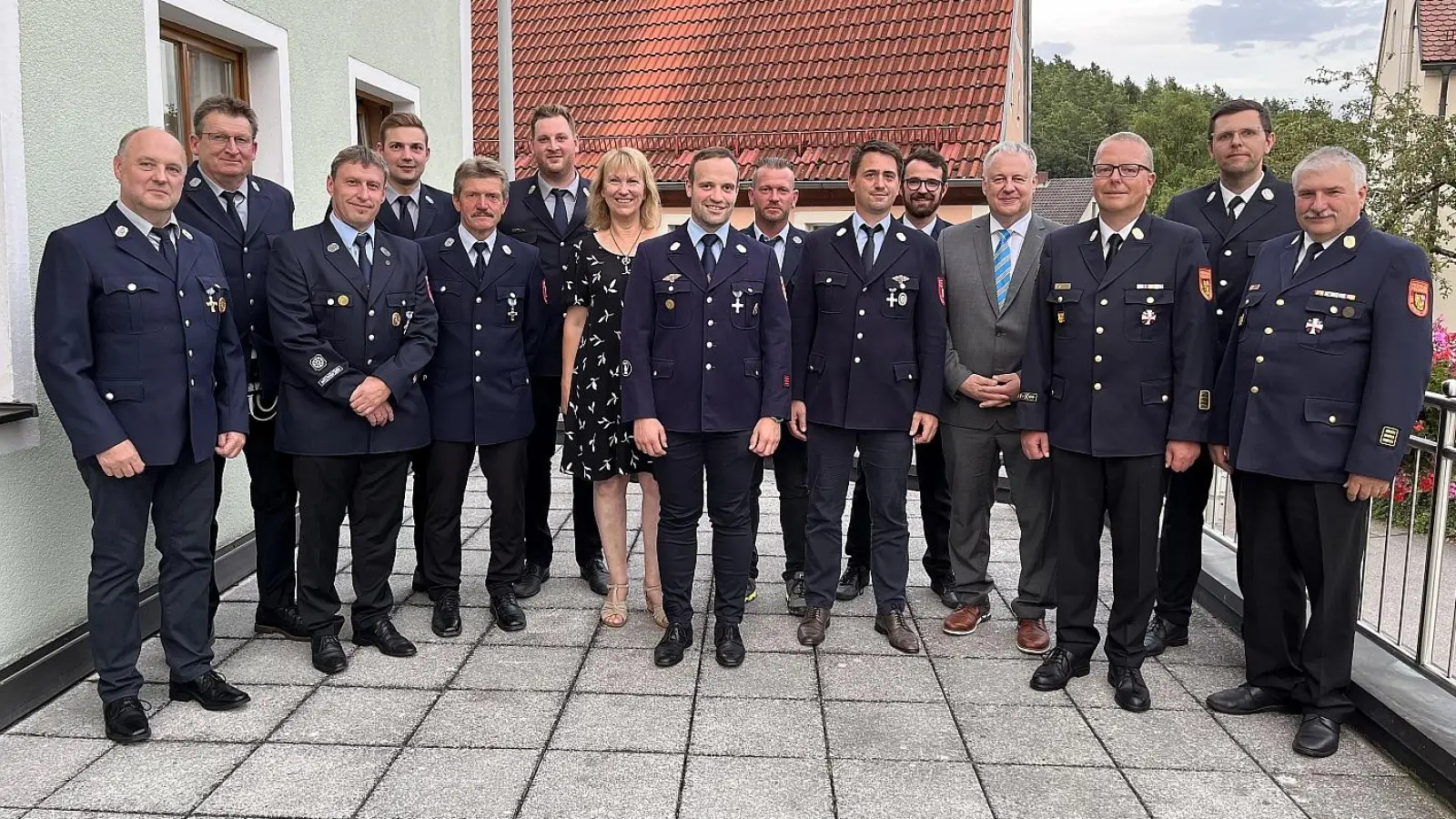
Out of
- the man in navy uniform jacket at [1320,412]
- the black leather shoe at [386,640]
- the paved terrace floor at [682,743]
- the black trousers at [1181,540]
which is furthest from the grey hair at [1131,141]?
the black leather shoe at [386,640]

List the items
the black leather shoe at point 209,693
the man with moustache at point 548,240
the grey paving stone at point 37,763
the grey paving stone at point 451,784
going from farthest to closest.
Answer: the man with moustache at point 548,240, the black leather shoe at point 209,693, the grey paving stone at point 37,763, the grey paving stone at point 451,784

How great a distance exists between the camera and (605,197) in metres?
4.65

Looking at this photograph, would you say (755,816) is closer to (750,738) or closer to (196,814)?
(750,738)

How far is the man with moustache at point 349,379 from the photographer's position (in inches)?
167

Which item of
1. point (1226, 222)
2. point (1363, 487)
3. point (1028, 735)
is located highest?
point (1226, 222)

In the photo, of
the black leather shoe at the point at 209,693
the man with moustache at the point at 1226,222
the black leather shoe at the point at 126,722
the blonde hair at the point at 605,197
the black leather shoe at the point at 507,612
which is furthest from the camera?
the black leather shoe at the point at 507,612

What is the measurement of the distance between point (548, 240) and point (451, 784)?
2803 millimetres

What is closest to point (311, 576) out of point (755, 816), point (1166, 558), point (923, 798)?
point (755, 816)

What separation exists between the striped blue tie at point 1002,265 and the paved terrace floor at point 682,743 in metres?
1.59

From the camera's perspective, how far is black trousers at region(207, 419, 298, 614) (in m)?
4.61

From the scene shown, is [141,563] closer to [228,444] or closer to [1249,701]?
[228,444]

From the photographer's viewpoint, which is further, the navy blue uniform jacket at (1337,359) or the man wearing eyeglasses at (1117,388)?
the man wearing eyeglasses at (1117,388)

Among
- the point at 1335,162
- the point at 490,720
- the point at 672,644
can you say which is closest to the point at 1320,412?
the point at 1335,162

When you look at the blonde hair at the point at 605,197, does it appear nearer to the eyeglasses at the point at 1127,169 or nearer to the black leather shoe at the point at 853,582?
the eyeglasses at the point at 1127,169
